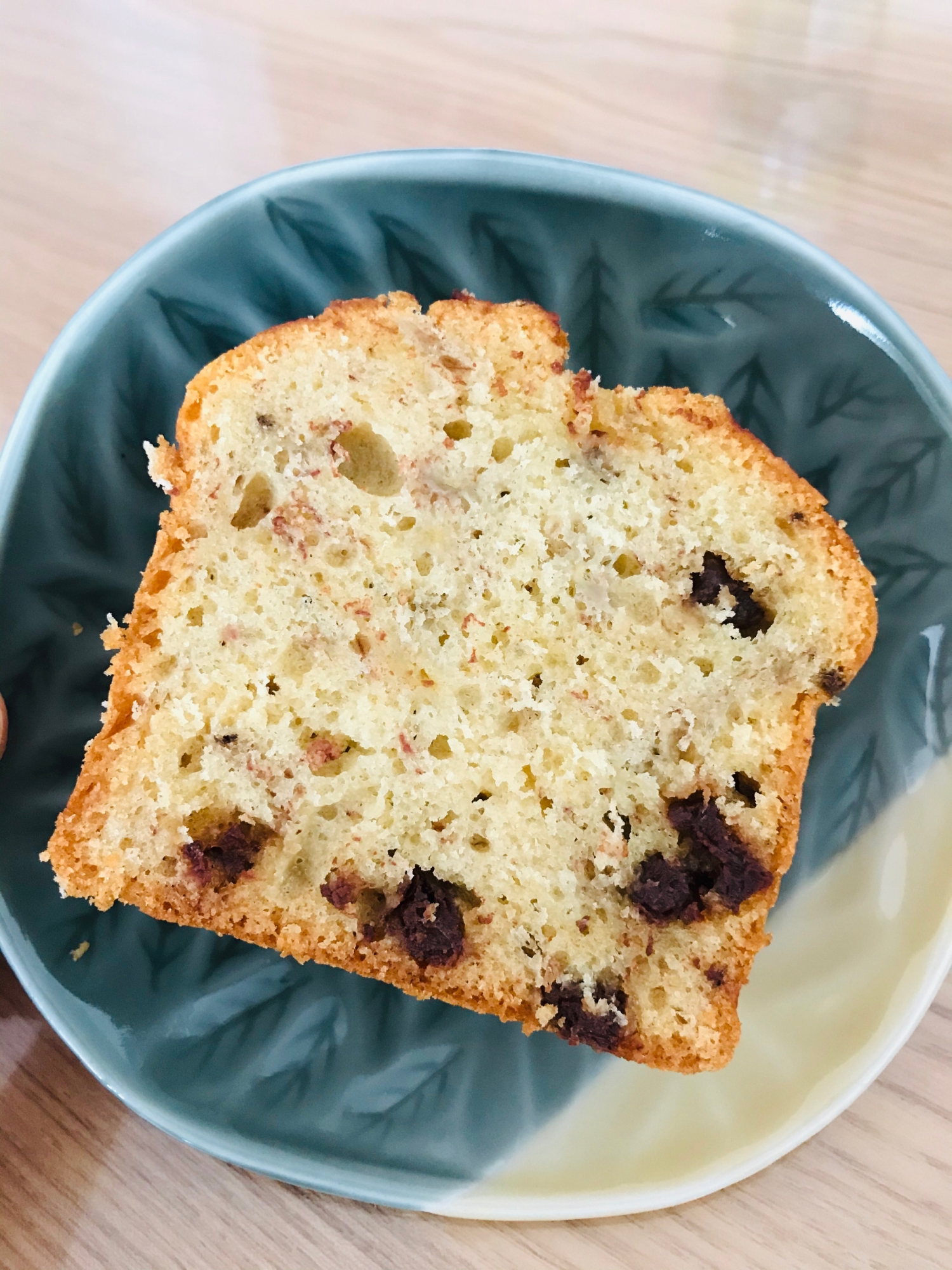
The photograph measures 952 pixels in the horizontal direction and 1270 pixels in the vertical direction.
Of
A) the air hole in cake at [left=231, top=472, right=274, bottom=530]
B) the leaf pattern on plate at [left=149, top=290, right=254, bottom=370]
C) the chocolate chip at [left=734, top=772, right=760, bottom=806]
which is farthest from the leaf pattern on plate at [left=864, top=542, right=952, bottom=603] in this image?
the leaf pattern on plate at [left=149, top=290, right=254, bottom=370]

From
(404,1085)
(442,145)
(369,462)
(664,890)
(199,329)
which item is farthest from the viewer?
(442,145)

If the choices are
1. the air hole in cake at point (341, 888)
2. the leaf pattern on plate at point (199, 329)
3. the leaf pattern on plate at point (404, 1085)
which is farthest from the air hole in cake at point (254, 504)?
the leaf pattern on plate at point (404, 1085)

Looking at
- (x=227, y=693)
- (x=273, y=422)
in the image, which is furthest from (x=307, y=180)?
(x=227, y=693)

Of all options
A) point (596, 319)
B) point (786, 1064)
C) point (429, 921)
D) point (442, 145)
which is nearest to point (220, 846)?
point (429, 921)

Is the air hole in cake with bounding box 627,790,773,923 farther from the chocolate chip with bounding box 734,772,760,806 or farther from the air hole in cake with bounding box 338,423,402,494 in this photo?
the air hole in cake with bounding box 338,423,402,494

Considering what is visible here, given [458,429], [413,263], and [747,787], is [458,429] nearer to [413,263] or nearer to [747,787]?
[413,263]

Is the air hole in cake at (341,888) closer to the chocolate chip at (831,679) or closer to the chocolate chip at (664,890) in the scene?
the chocolate chip at (664,890)

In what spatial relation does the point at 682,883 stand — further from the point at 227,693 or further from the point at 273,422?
the point at 273,422
